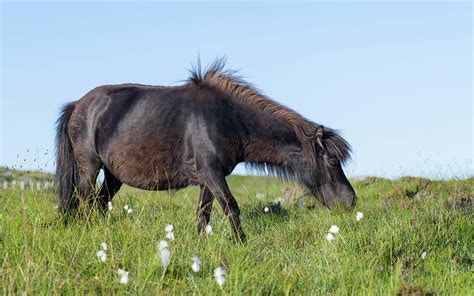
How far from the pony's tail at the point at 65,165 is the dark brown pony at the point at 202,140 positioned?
1.2 inches

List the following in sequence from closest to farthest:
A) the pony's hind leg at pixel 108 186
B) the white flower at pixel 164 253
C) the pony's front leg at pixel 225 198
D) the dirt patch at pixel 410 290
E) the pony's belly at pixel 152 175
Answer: the white flower at pixel 164 253 → the dirt patch at pixel 410 290 → the pony's front leg at pixel 225 198 → the pony's belly at pixel 152 175 → the pony's hind leg at pixel 108 186

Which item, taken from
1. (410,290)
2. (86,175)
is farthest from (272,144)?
(410,290)

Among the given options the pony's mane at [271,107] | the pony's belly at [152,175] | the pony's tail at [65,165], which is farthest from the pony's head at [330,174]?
the pony's tail at [65,165]

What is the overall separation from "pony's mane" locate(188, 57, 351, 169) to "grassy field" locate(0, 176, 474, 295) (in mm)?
925

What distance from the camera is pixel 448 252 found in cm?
761

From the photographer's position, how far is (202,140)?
907 centimetres

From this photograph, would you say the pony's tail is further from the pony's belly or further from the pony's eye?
the pony's eye

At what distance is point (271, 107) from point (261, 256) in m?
2.95

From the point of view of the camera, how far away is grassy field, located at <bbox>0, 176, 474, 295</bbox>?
18.0 feet

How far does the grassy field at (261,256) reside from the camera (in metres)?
5.48

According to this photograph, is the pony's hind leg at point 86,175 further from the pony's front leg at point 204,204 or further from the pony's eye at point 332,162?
the pony's eye at point 332,162

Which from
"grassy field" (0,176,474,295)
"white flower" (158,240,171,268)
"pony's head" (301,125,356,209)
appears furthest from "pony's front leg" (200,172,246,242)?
"white flower" (158,240,171,268)

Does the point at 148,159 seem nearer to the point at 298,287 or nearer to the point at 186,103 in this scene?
the point at 186,103

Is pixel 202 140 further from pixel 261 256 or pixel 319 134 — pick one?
pixel 261 256
